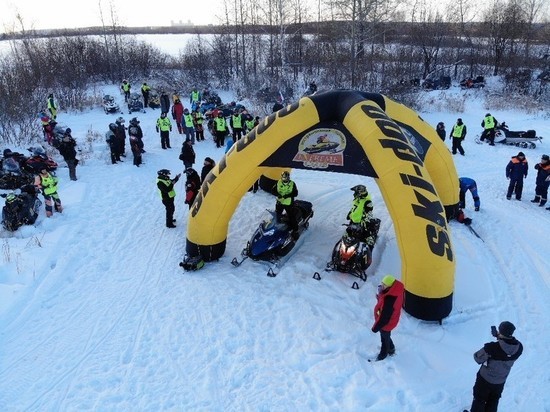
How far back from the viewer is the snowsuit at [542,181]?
11492 millimetres

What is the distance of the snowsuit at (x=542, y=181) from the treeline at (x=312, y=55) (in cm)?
1421

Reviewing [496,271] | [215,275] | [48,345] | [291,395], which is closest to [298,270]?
[215,275]

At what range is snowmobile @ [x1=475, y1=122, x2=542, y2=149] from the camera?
17805 mm

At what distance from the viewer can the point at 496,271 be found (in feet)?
28.3

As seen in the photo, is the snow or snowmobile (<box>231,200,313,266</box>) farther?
snowmobile (<box>231,200,313,266</box>)

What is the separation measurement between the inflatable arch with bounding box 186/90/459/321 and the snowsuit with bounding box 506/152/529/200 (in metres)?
3.00

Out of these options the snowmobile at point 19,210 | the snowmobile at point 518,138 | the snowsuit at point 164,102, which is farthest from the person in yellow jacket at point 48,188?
the snowmobile at point 518,138

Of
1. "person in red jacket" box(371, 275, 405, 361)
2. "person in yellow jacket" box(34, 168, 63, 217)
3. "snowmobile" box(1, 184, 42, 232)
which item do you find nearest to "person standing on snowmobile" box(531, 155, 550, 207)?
"person in red jacket" box(371, 275, 405, 361)

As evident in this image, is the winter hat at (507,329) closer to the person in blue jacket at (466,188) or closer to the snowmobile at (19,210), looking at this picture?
the person in blue jacket at (466,188)

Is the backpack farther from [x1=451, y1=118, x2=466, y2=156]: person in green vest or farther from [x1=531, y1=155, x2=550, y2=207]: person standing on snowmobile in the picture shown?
[x1=451, y1=118, x2=466, y2=156]: person in green vest

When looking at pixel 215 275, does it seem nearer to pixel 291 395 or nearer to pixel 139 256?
pixel 139 256

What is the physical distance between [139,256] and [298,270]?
3.68m

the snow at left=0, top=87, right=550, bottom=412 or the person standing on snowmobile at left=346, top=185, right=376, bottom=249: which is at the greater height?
the person standing on snowmobile at left=346, top=185, right=376, bottom=249

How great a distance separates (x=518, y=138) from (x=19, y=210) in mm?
18714
